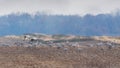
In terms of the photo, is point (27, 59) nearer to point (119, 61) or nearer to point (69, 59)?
point (69, 59)

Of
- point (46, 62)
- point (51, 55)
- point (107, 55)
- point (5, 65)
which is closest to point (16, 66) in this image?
point (5, 65)

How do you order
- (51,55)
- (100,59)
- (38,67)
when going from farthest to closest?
1. (51,55)
2. (100,59)
3. (38,67)

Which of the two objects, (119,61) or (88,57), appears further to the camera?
(88,57)

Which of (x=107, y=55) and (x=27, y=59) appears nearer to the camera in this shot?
(x=27, y=59)

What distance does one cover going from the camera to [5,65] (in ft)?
174

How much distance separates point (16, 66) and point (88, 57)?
1558cm

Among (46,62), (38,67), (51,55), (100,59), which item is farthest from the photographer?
(51,55)

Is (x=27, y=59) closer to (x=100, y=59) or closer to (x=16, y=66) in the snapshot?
(x=16, y=66)

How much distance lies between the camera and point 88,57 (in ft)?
207

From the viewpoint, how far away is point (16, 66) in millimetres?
52438

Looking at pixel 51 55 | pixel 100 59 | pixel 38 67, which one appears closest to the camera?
pixel 38 67

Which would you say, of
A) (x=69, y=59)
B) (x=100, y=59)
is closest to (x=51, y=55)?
(x=69, y=59)

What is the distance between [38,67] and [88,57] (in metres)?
13.8

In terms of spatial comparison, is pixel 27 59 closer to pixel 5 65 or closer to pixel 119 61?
pixel 5 65
